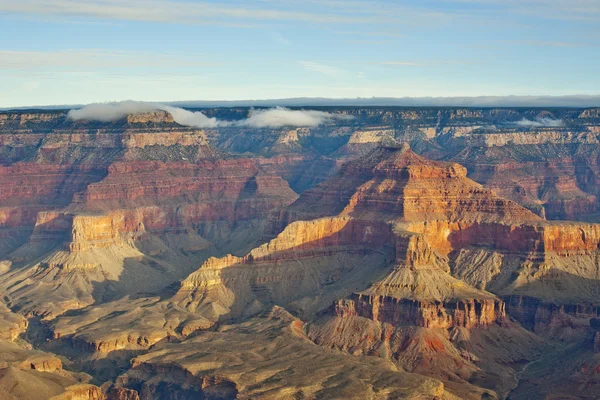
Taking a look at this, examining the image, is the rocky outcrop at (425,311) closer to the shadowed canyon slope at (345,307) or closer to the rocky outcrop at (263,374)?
the shadowed canyon slope at (345,307)

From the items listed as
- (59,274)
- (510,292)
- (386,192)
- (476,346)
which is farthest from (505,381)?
(59,274)

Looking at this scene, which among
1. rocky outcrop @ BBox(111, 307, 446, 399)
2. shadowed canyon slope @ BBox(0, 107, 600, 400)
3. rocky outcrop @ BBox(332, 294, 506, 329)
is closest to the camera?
rocky outcrop @ BBox(111, 307, 446, 399)

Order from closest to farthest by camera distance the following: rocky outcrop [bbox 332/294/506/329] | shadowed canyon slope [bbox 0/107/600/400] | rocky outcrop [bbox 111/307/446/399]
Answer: rocky outcrop [bbox 111/307/446/399]
shadowed canyon slope [bbox 0/107/600/400]
rocky outcrop [bbox 332/294/506/329]

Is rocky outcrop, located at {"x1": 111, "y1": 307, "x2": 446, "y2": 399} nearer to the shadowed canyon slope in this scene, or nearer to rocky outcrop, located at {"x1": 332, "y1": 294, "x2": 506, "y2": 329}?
the shadowed canyon slope

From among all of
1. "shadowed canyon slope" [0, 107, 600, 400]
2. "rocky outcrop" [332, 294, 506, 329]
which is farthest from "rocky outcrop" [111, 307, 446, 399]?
"rocky outcrop" [332, 294, 506, 329]

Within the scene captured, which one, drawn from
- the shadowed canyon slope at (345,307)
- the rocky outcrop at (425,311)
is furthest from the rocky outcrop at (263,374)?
the rocky outcrop at (425,311)

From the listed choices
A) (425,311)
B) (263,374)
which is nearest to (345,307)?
(425,311)

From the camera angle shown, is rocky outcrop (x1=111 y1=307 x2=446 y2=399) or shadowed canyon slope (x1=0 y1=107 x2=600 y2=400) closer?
rocky outcrop (x1=111 y1=307 x2=446 y2=399)

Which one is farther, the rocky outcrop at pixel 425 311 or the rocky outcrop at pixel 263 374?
the rocky outcrop at pixel 425 311

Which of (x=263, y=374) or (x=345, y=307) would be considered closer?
(x=263, y=374)

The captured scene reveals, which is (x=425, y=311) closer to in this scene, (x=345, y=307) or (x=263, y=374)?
(x=345, y=307)

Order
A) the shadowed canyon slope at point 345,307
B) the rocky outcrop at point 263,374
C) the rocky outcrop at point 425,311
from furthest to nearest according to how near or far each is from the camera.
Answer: the rocky outcrop at point 425,311
the shadowed canyon slope at point 345,307
the rocky outcrop at point 263,374
